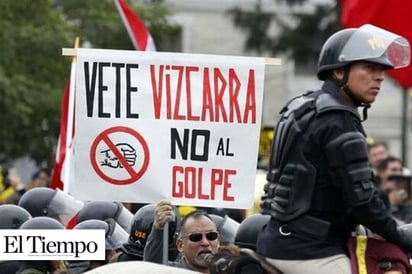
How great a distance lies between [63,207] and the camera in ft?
44.5

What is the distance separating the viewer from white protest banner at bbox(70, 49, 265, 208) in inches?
387

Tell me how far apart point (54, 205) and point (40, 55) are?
42.6ft

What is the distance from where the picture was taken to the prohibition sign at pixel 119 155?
987 centimetres

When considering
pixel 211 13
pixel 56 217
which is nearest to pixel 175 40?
pixel 211 13

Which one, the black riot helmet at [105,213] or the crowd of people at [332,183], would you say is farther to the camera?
the black riot helmet at [105,213]

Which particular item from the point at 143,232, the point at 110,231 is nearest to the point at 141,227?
the point at 143,232

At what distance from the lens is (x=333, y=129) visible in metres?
8.25

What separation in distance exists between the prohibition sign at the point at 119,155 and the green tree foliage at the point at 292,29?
106 feet

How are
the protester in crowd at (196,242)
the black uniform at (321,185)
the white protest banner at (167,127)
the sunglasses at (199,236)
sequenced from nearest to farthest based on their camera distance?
1. the black uniform at (321,185)
2. the white protest banner at (167,127)
3. the protester in crowd at (196,242)
4. the sunglasses at (199,236)

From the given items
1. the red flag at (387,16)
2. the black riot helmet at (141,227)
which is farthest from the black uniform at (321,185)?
the red flag at (387,16)

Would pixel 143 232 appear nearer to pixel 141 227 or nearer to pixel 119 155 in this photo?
pixel 141 227

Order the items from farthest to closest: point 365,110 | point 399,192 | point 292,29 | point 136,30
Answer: point 292,29
point 399,192
point 136,30
point 365,110

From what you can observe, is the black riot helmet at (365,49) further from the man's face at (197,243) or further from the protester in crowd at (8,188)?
the protester in crowd at (8,188)

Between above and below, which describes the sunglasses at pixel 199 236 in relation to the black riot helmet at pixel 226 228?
above
